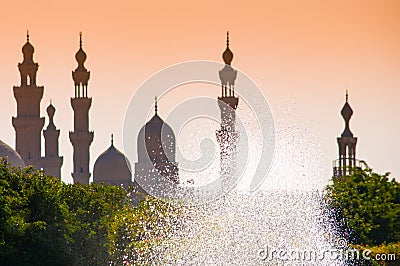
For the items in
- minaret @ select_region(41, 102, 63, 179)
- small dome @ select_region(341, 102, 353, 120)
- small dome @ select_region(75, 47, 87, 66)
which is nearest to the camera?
small dome @ select_region(341, 102, 353, 120)

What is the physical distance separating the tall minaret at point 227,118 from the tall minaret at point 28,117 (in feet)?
57.8

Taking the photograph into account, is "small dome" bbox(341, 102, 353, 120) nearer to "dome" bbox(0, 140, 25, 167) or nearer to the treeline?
"dome" bbox(0, 140, 25, 167)

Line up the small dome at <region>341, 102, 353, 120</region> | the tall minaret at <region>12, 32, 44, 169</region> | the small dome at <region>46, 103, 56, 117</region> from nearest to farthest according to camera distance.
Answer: the small dome at <region>341, 102, 353, 120</region>
the tall minaret at <region>12, 32, 44, 169</region>
the small dome at <region>46, 103, 56, 117</region>

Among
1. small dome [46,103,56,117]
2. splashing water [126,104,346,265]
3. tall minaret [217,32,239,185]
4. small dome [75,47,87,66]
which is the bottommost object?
splashing water [126,104,346,265]

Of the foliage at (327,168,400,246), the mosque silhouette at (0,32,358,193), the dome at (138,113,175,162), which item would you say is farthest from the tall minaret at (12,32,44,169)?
the foliage at (327,168,400,246)

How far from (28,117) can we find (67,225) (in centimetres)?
5982

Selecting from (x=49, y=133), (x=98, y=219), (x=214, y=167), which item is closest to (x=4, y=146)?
(x=49, y=133)

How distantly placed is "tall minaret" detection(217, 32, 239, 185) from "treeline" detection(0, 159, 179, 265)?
54.6ft

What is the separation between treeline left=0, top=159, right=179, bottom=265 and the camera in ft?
126

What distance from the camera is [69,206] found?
46031mm

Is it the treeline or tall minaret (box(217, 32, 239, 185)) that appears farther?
tall minaret (box(217, 32, 239, 185))

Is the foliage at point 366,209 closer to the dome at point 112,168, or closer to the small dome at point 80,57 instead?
the small dome at point 80,57

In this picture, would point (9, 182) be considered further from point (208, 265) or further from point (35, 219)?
point (208, 265)

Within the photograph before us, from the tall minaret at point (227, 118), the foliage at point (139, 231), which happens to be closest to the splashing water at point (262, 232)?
the foliage at point (139, 231)
